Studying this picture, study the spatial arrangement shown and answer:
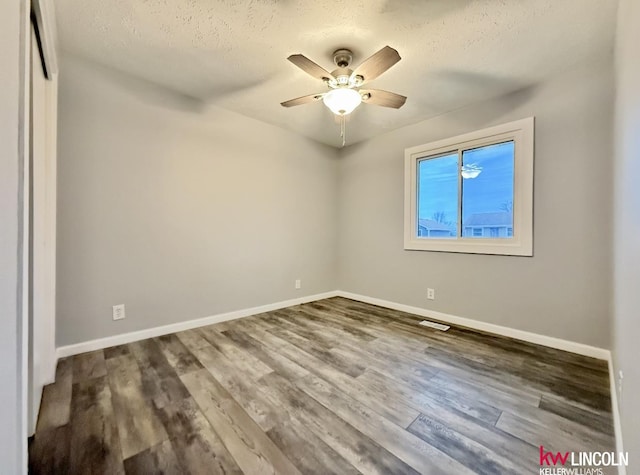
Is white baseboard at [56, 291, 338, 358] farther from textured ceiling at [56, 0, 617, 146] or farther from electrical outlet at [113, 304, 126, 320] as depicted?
textured ceiling at [56, 0, 617, 146]

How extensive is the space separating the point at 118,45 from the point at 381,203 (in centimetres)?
321

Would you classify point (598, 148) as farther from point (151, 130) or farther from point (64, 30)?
point (64, 30)

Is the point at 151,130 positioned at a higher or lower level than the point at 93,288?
higher

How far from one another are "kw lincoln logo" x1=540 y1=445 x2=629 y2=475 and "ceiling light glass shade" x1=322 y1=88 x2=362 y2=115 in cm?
239

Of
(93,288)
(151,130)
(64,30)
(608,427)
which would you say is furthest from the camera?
(151,130)

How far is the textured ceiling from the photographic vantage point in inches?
67.2

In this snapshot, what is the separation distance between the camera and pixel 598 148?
221cm

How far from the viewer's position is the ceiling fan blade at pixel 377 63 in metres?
1.70

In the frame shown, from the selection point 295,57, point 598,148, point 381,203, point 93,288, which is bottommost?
point 93,288

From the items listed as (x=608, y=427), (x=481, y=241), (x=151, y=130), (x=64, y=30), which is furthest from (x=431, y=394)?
(x=64, y=30)

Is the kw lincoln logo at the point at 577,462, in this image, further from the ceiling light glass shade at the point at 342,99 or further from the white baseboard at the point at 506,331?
the ceiling light glass shade at the point at 342,99

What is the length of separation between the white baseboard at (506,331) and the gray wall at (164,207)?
1.45m

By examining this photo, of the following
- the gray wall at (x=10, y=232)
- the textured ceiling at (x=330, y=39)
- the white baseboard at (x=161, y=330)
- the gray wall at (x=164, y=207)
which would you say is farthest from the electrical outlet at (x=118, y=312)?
the textured ceiling at (x=330, y=39)

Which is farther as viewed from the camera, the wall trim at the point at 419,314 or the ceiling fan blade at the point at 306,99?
the ceiling fan blade at the point at 306,99
